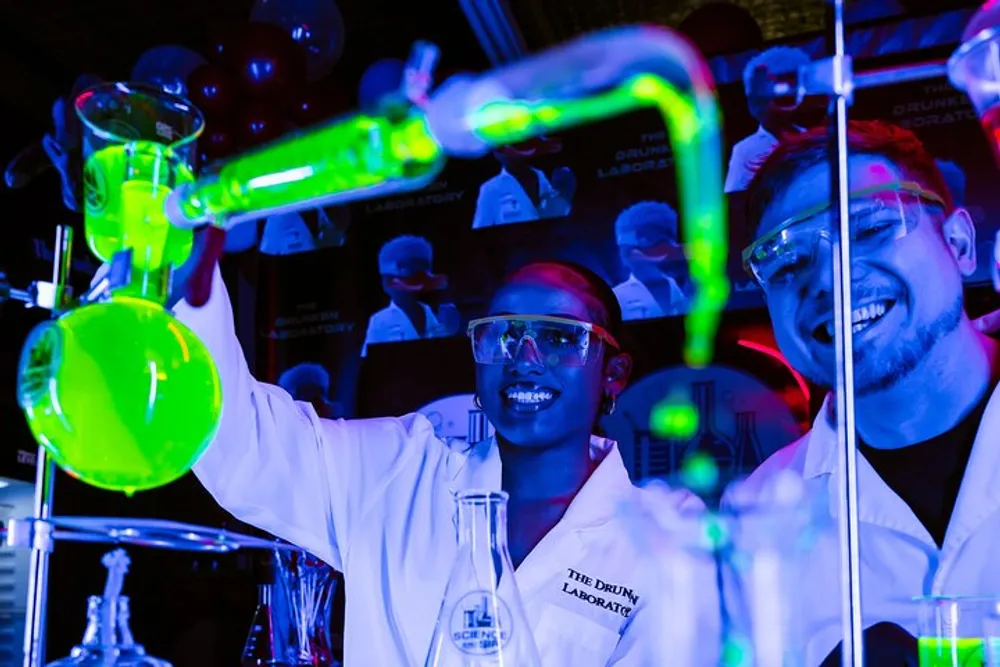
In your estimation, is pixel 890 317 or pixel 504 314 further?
pixel 504 314

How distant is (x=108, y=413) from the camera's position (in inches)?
36.8

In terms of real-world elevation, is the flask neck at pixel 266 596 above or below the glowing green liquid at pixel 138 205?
below

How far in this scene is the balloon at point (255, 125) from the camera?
2625 mm

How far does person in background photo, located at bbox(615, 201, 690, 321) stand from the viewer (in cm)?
261

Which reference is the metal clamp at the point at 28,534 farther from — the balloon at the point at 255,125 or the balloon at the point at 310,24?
the balloon at the point at 310,24

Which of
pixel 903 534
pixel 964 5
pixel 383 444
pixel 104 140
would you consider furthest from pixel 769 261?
pixel 104 140

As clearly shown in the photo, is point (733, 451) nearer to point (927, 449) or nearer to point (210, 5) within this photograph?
point (927, 449)

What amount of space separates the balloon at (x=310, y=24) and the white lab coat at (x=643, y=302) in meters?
1.04

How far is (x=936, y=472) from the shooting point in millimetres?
2141

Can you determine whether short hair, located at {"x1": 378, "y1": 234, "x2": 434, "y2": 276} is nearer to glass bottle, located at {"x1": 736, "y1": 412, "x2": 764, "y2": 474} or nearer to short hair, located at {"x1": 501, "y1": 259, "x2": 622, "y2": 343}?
short hair, located at {"x1": 501, "y1": 259, "x2": 622, "y2": 343}

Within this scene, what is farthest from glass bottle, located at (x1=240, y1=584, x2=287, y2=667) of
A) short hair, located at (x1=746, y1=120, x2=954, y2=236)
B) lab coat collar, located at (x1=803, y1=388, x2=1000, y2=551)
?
short hair, located at (x1=746, y1=120, x2=954, y2=236)

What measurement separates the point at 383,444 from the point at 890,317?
4.19 ft

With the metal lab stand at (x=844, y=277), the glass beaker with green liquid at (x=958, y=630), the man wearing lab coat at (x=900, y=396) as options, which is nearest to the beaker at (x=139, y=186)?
the metal lab stand at (x=844, y=277)

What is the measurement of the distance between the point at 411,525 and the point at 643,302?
0.81 m
